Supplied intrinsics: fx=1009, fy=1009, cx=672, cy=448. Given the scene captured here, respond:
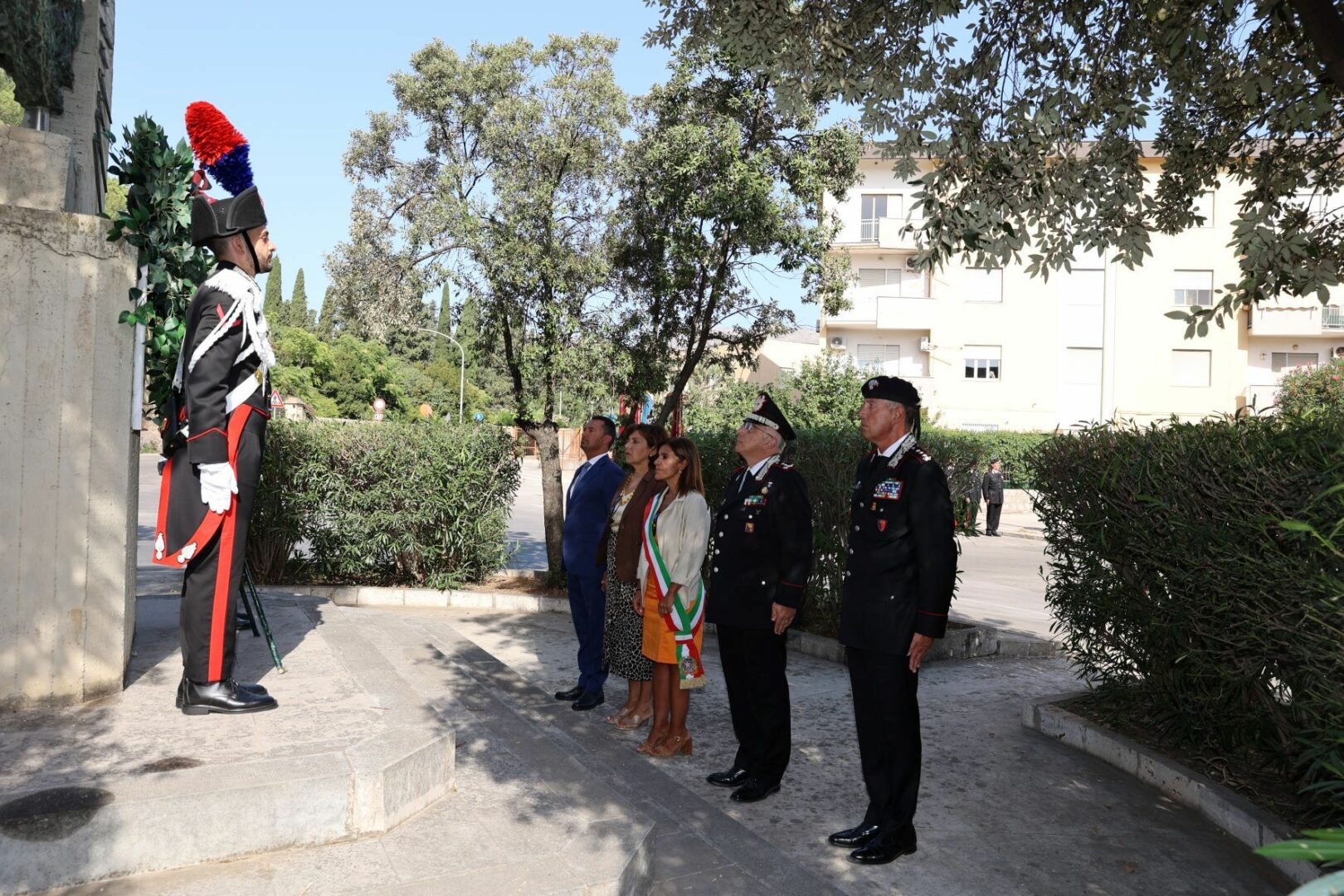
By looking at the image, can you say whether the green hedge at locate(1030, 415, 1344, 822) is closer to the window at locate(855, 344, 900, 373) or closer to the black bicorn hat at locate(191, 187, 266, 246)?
the black bicorn hat at locate(191, 187, 266, 246)

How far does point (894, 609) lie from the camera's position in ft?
15.0

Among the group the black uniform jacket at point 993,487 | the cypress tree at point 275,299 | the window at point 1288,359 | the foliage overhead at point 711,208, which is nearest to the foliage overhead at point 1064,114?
the foliage overhead at point 711,208

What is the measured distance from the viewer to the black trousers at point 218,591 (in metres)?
4.43

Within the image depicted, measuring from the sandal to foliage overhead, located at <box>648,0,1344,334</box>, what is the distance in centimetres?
392

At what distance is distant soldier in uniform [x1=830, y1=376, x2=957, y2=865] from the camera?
4.48 meters

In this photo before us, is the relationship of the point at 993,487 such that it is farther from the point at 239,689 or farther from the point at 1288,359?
the point at 1288,359

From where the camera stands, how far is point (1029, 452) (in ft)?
23.0

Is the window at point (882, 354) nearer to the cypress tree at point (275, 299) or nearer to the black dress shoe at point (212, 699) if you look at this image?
the black dress shoe at point (212, 699)

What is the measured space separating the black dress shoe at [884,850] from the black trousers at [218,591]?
9.58 feet

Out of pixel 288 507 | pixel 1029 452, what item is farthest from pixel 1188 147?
pixel 288 507

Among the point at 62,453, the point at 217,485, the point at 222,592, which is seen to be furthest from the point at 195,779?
the point at 62,453

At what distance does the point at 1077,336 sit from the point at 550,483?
3333cm

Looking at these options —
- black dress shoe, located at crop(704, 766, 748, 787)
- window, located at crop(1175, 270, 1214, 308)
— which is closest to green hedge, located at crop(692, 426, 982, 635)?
black dress shoe, located at crop(704, 766, 748, 787)

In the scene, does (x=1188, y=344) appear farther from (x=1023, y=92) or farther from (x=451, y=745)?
(x=451, y=745)
